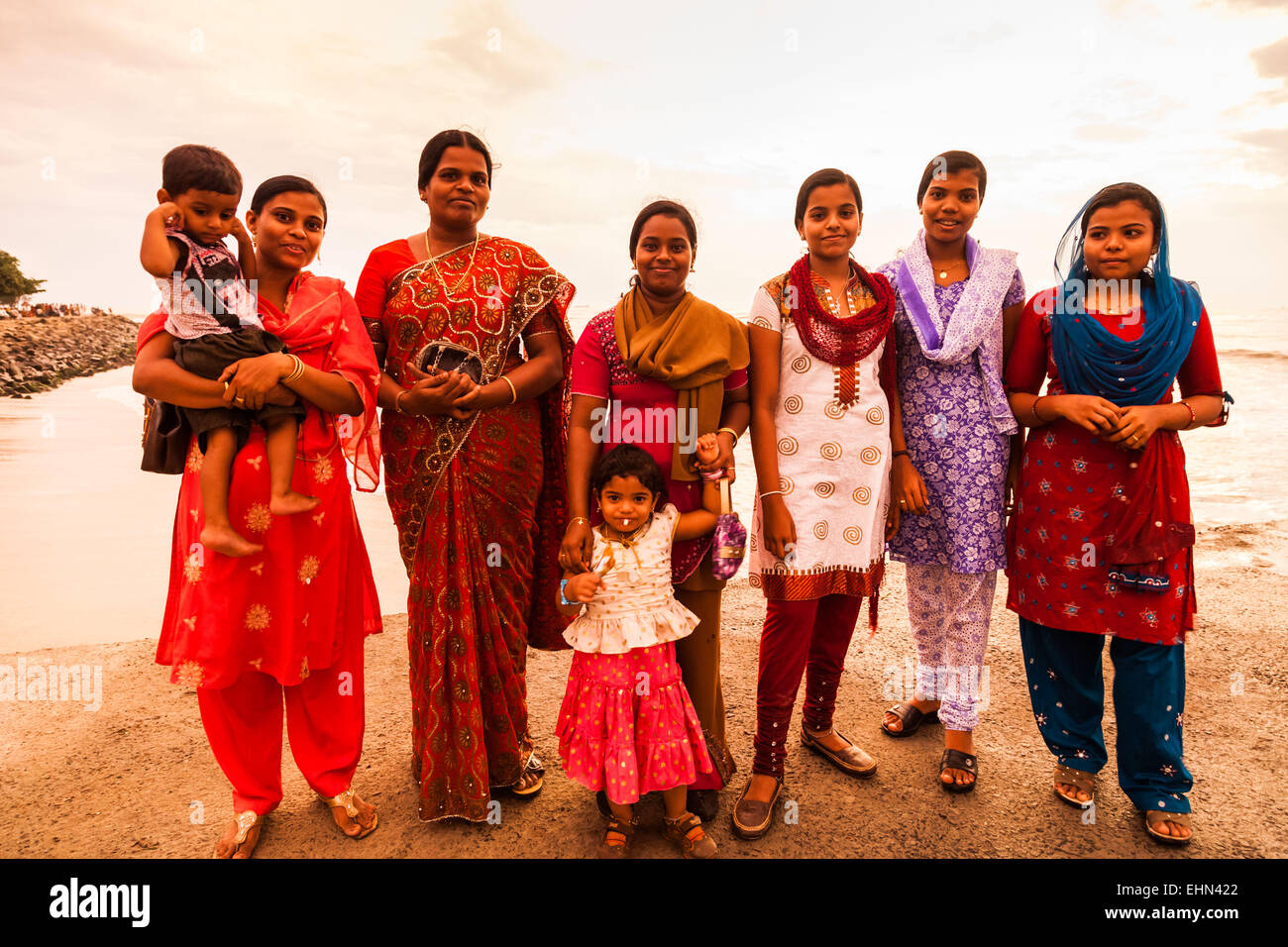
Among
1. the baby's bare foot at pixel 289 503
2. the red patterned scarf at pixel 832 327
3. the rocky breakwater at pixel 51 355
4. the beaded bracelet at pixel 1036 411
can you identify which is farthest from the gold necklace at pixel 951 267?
the rocky breakwater at pixel 51 355

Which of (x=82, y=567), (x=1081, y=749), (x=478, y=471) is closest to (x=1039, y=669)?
(x=1081, y=749)

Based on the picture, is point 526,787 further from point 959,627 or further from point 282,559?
point 959,627

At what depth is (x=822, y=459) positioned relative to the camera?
2766 mm

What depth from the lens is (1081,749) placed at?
2.98m

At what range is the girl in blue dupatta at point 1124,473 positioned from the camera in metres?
2.69

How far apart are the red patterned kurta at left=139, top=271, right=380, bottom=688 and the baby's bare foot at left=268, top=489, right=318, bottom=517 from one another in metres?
0.07

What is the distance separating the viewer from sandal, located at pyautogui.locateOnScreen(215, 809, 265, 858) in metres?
2.62

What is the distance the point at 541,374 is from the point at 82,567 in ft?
17.8

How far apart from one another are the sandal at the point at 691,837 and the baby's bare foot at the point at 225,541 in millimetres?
1716

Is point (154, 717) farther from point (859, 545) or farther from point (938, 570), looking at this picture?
point (938, 570)

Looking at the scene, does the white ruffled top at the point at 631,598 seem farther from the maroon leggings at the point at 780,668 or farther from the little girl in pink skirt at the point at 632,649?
the maroon leggings at the point at 780,668

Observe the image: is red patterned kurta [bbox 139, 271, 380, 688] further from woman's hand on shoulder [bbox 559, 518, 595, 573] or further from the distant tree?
the distant tree

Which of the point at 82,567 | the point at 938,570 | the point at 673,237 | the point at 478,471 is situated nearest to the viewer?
the point at 673,237

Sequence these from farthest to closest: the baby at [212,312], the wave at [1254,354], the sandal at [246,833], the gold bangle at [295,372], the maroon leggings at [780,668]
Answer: the wave at [1254,354] < the maroon leggings at [780,668] < the sandal at [246,833] < the gold bangle at [295,372] < the baby at [212,312]
